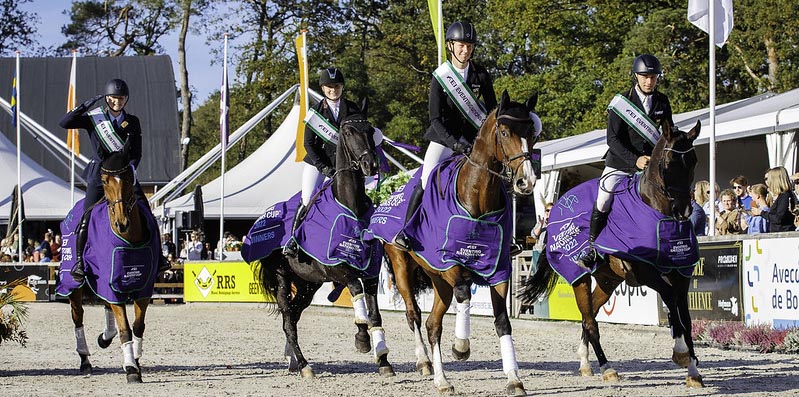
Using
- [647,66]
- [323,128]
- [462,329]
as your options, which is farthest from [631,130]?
[323,128]

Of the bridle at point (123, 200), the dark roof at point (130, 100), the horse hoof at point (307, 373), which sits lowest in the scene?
the horse hoof at point (307, 373)

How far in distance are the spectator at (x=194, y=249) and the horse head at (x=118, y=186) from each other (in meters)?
21.5

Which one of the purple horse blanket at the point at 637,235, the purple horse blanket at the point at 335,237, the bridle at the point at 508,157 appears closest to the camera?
the bridle at the point at 508,157

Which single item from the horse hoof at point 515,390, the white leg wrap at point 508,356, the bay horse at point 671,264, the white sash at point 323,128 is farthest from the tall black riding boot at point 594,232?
the white sash at point 323,128

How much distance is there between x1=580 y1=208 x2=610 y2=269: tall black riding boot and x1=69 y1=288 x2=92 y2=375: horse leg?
5478mm

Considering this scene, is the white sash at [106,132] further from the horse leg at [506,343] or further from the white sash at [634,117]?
the white sash at [634,117]

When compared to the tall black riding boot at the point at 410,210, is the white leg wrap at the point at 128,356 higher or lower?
lower

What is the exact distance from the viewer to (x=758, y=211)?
15438mm

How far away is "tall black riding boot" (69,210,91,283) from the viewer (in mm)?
11688

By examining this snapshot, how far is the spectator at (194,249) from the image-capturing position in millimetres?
32688

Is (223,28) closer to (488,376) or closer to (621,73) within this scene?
(621,73)

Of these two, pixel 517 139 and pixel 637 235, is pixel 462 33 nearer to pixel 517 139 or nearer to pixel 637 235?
pixel 517 139

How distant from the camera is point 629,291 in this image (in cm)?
1734

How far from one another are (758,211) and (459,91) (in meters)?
6.90
